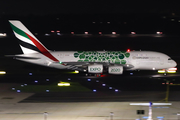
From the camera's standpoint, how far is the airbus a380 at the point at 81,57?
138 feet

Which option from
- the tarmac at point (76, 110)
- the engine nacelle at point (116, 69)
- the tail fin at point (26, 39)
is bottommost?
the tarmac at point (76, 110)

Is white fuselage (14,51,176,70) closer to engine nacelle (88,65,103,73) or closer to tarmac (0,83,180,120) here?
engine nacelle (88,65,103,73)

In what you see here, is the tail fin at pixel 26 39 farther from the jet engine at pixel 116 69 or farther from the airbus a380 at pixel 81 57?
the jet engine at pixel 116 69

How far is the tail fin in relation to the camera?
42.0 m

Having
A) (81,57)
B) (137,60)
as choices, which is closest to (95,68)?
(81,57)

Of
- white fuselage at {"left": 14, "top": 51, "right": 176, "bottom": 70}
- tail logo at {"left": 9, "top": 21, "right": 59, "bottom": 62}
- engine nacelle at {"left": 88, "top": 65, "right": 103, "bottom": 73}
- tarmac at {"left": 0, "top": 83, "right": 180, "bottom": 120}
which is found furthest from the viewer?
white fuselage at {"left": 14, "top": 51, "right": 176, "bottom": 70}

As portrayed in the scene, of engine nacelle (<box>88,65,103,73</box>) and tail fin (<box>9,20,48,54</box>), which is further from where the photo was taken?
tail fin (<box>9,20,48,54</box>)

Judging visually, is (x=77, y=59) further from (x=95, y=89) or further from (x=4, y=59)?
(x=4, y=59)

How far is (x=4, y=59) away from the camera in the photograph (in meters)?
59.5

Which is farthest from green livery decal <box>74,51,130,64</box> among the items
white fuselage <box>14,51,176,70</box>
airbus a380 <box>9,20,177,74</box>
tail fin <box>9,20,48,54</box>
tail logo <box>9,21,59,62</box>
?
tail fin <box>9,20,48,54</box>

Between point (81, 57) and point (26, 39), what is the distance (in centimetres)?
749

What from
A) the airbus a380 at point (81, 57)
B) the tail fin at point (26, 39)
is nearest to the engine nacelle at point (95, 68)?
the airbus a380 at point (81, 57)

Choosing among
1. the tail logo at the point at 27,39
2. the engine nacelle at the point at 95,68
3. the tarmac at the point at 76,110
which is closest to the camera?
the tarmac at the point at 76,110

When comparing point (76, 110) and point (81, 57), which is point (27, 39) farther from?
point (76, 110)
